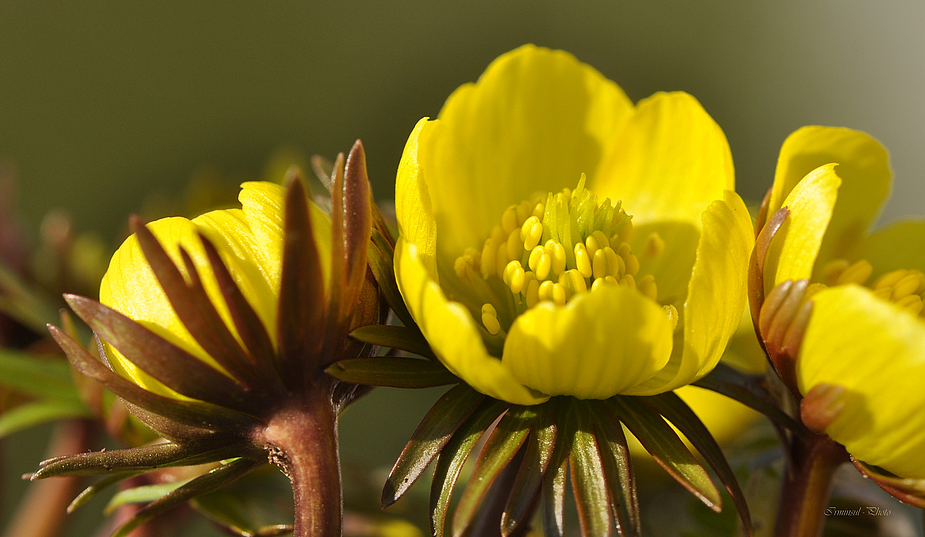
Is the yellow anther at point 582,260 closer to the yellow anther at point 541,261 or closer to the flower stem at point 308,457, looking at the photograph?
the yellow anther at point 541,261

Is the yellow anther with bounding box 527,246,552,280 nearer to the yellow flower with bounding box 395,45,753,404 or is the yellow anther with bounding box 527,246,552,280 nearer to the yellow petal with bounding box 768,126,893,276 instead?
the yellow flower with bounding box 395,45,753,404

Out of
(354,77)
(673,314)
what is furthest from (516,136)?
(354,77)

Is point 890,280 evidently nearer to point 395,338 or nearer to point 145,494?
point 395,338

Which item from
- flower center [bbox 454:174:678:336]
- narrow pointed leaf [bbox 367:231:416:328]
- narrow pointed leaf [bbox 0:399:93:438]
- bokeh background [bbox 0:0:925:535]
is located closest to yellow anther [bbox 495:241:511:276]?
flower center [bbox 454:174:678:336]

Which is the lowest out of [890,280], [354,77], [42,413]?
[354,77]

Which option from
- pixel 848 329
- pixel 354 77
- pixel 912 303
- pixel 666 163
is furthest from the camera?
pixel 354 77

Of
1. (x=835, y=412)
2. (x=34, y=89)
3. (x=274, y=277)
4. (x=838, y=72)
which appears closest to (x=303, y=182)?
(x=274, y=277)

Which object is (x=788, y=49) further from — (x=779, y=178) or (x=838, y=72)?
(x=779, y=178)
